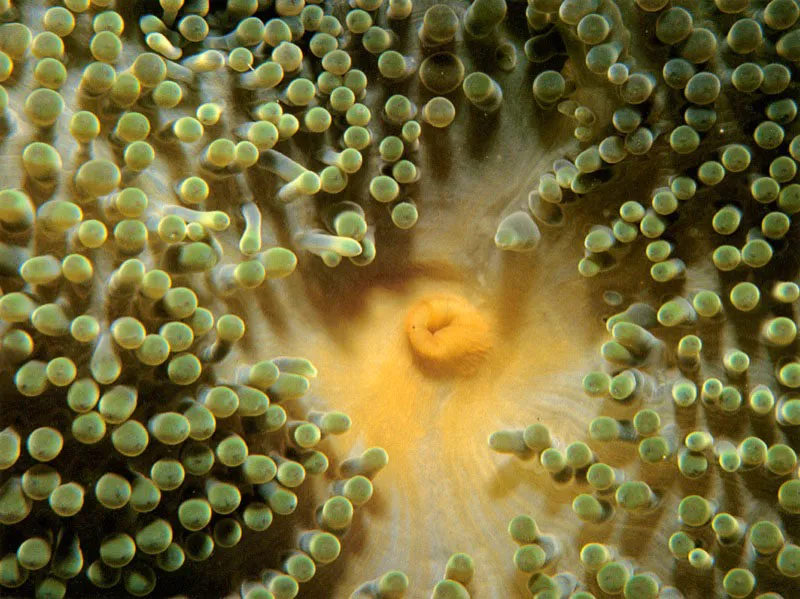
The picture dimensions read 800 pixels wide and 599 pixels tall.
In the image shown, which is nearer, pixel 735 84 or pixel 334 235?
pixel 735 84

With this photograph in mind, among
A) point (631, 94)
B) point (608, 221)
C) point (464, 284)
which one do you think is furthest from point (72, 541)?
point (631, 94)

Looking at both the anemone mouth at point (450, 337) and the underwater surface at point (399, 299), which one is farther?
the anemone mouth at point (450, 337)

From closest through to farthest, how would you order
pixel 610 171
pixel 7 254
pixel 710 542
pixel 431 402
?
pixel 7 254
pixel 710 542
pixel 610 171
pixel 431 402

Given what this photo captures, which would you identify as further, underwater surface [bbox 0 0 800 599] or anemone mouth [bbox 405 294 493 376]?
anemone mouth [bbox 405 294 493 376]

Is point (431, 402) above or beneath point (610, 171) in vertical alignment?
beneath

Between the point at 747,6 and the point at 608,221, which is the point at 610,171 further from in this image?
the point at 747,6

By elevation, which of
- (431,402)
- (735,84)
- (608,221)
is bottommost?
(431,402)

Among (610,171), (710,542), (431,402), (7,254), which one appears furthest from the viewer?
(431,402)
